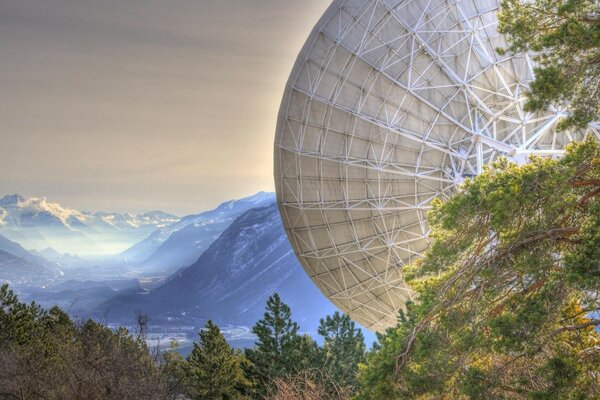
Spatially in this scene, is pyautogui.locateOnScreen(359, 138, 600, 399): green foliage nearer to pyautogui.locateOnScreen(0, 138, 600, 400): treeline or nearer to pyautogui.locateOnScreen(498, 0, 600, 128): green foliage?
pyautogui.locateOnScreen(0, 138, 600, 400): treeline

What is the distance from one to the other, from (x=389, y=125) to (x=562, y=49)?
12881 millimetres

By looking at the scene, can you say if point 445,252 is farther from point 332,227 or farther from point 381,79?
point 332,227

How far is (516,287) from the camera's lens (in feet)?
53.7

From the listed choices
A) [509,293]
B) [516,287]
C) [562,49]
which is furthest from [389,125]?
[562,49]

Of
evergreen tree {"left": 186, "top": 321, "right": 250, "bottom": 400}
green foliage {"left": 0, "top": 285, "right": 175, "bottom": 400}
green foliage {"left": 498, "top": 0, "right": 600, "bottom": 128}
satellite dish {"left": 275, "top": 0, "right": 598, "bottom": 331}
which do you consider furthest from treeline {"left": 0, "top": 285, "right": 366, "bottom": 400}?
green foliage {"left": 498, "top": 0, "right": 600, "bottom": 128}

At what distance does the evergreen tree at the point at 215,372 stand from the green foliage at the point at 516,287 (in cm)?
3335

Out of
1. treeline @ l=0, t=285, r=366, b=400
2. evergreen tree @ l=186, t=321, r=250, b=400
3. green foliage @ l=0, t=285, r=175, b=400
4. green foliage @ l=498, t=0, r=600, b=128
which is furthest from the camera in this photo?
evergreen tree @ l=186, t=321, r=250, b=400

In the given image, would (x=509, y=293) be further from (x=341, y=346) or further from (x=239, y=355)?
(x=239, y=355)

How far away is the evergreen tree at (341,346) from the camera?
47850 mm

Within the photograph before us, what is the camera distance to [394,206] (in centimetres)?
2942

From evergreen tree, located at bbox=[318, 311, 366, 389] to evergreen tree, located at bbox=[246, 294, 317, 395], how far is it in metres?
1.25

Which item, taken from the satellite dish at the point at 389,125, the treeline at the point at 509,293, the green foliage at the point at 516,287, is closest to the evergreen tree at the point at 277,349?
the satellite dish at the point at 389,125

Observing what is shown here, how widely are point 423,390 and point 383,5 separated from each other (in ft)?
48.9

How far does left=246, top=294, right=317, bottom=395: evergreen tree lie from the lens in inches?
1893
